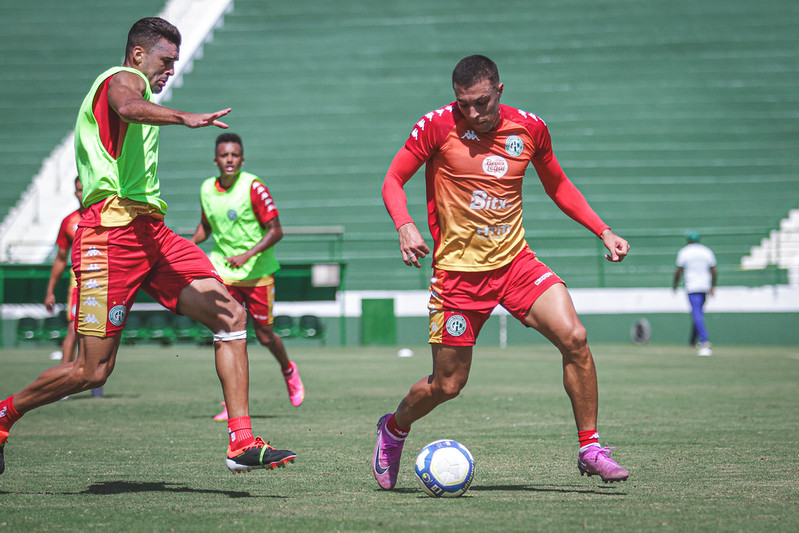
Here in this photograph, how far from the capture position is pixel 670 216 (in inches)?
935

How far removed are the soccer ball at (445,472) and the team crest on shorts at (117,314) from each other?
5.40ft

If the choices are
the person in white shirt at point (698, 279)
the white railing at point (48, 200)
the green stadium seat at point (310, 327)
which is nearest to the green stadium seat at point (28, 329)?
the white railing at point (48, 200)

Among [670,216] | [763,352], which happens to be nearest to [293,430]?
[763,352]

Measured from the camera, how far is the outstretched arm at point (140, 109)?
4.68 metres

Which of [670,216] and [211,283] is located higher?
[670,216]

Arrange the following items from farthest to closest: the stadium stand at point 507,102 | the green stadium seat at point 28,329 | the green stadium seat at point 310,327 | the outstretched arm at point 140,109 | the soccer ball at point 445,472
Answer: the stadium stand at point 507,102, the green stadium seat at point 310,327, the green stadium seat at point 28,329, the soccer ball at point 445,472, the outstretched arm at point 140,109

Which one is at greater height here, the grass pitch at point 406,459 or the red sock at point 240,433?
the red sock at point 240,433

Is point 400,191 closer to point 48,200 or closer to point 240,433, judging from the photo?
point 240,433

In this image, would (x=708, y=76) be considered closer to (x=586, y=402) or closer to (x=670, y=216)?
(x=670, y=216)

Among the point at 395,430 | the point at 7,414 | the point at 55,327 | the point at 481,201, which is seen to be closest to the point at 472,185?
the point at 481,201

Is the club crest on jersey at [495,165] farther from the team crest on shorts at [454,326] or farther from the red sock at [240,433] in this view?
the red sock at [240,433]

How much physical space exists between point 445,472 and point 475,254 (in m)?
1.11

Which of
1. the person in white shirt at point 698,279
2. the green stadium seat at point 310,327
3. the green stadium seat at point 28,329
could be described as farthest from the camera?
the green stadium seat at point 310,327

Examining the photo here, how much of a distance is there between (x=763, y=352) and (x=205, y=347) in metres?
10.4
